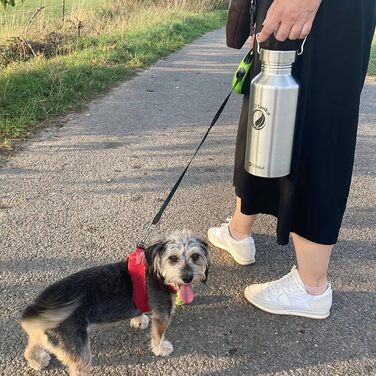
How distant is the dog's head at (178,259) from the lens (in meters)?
2.31

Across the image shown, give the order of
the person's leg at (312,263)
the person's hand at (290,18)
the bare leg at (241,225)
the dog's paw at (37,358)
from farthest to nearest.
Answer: the bare leg at (241,225) → the person's leg at (312,263) → the dog's paw at (37,358) → the person's hand at (290,18)

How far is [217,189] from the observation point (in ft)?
14.4

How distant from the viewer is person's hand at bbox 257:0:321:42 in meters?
2.00

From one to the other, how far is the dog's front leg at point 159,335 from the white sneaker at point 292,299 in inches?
A: 26.4

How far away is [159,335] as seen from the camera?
2422 mm

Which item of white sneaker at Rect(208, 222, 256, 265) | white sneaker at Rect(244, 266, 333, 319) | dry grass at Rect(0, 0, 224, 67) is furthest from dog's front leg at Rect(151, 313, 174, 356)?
dry grass at Rect(0, 0, 224, 67)

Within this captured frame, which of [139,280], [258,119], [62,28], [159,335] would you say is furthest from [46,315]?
[62,28]

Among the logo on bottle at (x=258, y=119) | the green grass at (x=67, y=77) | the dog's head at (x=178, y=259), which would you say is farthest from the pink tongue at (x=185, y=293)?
the green grass at (x=67, y=77)

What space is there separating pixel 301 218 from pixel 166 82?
20.8 feet

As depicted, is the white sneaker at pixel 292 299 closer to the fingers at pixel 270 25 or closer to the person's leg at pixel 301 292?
the person's leg at pixel 301 292

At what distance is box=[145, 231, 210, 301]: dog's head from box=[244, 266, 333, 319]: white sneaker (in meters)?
0.59

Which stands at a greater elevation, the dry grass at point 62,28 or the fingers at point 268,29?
the fingers at point 268,29

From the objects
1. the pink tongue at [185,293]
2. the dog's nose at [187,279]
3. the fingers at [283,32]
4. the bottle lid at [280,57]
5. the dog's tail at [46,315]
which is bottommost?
the pink tongue at [185,293]

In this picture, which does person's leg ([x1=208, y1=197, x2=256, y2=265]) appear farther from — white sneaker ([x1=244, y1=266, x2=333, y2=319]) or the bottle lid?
the bottle lid
